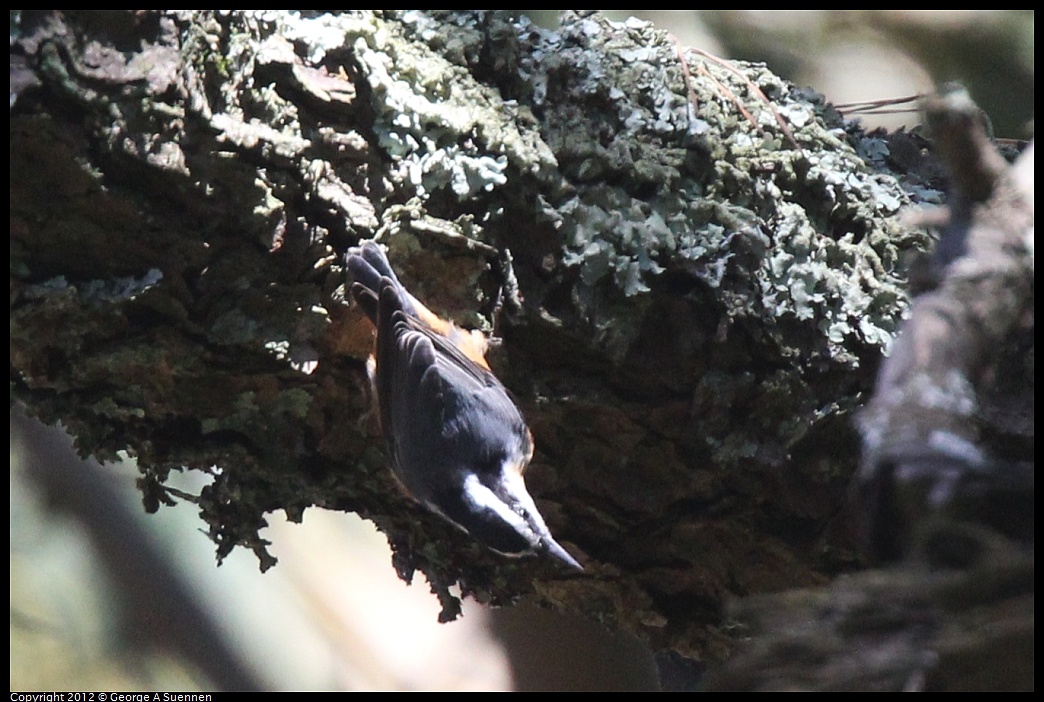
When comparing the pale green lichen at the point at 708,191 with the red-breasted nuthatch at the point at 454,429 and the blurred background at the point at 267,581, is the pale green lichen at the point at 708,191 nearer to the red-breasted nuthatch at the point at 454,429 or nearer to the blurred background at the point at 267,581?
the red-breasted nuthatch at the point at 454,429

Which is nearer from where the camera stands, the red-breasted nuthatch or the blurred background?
the red-breasted nuthatch

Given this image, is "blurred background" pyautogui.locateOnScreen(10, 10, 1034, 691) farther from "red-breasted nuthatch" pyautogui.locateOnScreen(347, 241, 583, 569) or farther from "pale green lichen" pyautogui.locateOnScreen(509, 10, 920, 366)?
"red-breasted nuthatch" pyautogui.locateOnScreen(347, 241, 583, 569)

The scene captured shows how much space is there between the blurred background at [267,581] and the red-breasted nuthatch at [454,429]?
5.43 ft

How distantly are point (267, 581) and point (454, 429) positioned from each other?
89.1 inches

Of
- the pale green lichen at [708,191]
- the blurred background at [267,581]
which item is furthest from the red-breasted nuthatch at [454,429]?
the blurred background at [267,581]

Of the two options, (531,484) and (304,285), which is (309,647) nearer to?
(531,484)

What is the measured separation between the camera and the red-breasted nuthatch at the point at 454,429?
1.97 m

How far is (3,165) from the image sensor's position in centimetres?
157

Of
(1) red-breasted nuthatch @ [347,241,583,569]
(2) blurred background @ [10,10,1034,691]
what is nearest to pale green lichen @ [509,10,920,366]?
(1) red-breasted nuthatch @ [347,241,583,569]

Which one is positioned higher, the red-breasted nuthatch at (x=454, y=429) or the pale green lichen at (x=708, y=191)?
the pale green lichen at (x=708, y=191)

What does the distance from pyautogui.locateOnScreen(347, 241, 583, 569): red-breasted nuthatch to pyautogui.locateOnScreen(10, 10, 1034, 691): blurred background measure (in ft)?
5.43

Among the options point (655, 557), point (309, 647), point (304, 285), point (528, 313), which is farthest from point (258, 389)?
point (309, 647)

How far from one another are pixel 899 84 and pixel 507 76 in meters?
2.25

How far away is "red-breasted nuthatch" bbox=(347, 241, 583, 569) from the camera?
197 centimetres
